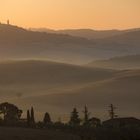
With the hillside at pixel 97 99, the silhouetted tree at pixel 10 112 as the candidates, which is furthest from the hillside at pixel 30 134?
the hillside at pixel 97 99

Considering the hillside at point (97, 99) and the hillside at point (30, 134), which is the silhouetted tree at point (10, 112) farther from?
the hillside at point (97, 99)

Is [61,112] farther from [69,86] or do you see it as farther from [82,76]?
[82,76]

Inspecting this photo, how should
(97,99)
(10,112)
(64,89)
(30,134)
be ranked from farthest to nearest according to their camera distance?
(64,89) < (97,99) < (10,112) < (30,134)

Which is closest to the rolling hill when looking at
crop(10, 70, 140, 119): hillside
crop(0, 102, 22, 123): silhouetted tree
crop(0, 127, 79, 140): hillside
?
crop(10, 70, 140, 119): hillside

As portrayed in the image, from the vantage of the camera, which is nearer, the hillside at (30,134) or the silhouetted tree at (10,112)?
the hillside at (30,134)

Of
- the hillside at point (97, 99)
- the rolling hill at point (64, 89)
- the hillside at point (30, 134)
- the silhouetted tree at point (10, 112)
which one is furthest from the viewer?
the rolling hill at point (64, 89)

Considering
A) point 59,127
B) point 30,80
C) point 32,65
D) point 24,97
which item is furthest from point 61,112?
point 32,65

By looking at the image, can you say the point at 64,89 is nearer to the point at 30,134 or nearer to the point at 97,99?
the point at 97,99

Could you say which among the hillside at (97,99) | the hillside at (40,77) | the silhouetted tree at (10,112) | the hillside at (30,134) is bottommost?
the hillside at (30,134)

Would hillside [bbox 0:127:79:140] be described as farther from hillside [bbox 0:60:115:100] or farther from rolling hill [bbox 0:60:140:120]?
hillside [bbox 0:60:115:100]

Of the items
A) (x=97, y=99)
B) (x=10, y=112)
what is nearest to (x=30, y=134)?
(x=10, y=112)

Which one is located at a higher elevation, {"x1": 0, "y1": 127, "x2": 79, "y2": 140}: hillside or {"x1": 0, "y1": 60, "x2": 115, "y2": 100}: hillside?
{"x1": 0, "y1": 60, "x2": 115, "y2": 100}: hillside

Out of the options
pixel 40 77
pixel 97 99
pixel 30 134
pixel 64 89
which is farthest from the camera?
pixel 40 77

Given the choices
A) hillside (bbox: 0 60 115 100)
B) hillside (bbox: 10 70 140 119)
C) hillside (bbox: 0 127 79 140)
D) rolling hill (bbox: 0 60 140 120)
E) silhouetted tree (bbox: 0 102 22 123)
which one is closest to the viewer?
hillside (bbox: 0 127 79 140)
